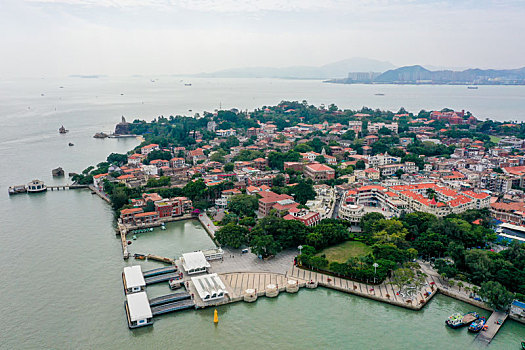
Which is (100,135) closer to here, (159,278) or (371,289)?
(159,278)

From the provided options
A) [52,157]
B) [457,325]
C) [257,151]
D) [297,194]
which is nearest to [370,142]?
[257,151]

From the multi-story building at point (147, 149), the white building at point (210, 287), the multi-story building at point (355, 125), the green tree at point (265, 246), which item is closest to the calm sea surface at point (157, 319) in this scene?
the white building at point (210, 287)

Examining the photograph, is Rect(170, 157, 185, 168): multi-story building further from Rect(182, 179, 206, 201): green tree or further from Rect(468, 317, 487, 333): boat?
Rect(468, 317, 487, 333): boat

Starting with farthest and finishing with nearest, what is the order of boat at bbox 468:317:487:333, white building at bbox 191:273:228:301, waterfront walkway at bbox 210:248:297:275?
waterfront walkway at bbox 210:248:297:275 < white building at bbox 191:273:228:301 < boat at bbox 468:317:487:333

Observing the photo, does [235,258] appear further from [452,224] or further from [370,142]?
[370,142]

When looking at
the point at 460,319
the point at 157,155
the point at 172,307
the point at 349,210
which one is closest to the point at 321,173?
the point at 349,210

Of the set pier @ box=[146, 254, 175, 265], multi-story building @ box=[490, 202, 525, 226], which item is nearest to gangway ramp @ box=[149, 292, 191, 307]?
pier @ box=[146, 254, 175, 265]
